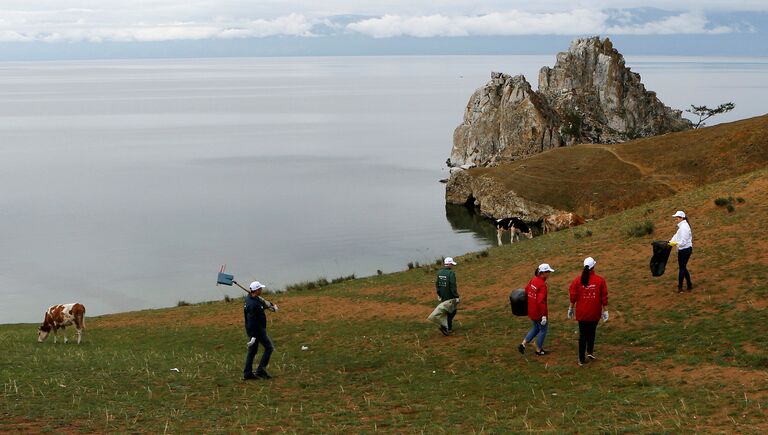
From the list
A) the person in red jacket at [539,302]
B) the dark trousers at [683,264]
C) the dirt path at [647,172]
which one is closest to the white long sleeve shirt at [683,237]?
the dark trousers at [683,264]

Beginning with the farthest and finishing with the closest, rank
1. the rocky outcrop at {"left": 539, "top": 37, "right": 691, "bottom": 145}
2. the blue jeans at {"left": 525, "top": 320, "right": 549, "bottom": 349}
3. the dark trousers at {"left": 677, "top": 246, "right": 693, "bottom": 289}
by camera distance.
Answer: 1. the rocky outcrop at {"left": 539, "top": 37, "right": 691, "bottom": 145}
2. the dark trousers at {"left": 677, "top": 246, "right": 693, "bottom": 289}
3. the blue jeans at {"left": 525, "top": 320, "right": 549, "bottom": 349}

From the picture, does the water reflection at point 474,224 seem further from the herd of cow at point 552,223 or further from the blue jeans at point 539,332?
the blue jeans at point 539,332

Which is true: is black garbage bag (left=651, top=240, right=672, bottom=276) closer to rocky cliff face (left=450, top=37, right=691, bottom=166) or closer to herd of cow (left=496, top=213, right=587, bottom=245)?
herd of cow (left=496, top=213, right=587, bottom=245)

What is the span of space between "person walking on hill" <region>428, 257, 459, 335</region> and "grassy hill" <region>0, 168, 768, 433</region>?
1.59 feet

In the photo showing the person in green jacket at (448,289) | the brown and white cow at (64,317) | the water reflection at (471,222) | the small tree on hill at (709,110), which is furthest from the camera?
the small tree on hill at (709,110)

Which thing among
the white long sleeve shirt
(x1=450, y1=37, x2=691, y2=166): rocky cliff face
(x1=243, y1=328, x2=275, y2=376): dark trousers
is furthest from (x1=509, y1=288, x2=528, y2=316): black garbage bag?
(x1=450, y1=37, x2=691, y2=166): rocky cliff face

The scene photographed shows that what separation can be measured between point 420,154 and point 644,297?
109643 mm

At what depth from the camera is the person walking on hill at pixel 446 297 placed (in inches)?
859

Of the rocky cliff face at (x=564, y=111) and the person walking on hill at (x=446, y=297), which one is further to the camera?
the rocky cliff face at (x=564, y=111)

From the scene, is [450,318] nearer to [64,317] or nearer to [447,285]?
[447,285]

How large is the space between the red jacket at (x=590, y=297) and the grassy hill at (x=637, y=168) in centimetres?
4686

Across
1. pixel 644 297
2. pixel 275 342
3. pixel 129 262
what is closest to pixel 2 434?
pixel 275 342

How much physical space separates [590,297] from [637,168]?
53.0m

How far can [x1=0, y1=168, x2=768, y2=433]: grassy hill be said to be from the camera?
1507cm
